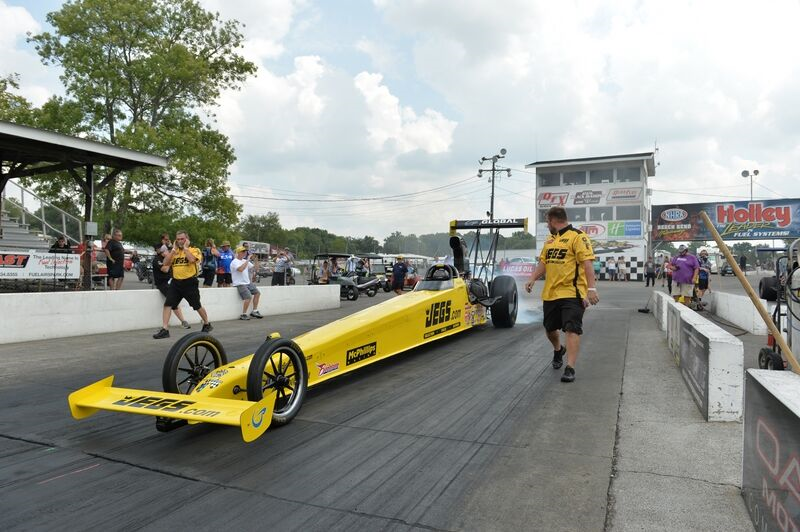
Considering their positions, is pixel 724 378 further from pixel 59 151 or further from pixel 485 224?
pixel 59 151

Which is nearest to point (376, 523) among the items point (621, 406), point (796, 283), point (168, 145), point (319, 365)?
point (319, 365)

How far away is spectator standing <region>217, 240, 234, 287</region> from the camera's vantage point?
1310cm

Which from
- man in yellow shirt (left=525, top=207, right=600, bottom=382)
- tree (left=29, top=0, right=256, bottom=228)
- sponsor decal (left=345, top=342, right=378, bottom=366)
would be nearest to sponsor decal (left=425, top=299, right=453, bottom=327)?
sponsor decal (left=345, top=342, right=378, bottom=366)

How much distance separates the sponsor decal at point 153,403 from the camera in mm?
3035

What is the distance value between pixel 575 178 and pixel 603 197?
150 inches

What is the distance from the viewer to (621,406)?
13.8 ft

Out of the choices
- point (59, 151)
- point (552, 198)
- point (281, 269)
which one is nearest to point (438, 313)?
point (59, 151)

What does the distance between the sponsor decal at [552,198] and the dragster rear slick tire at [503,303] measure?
46222mm

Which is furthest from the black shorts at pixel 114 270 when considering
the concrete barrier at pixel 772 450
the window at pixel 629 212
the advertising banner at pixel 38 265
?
the window at pixel 629 212

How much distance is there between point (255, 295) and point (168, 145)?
41.9 feet

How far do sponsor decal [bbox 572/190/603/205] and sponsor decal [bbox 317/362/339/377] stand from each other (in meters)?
51.5

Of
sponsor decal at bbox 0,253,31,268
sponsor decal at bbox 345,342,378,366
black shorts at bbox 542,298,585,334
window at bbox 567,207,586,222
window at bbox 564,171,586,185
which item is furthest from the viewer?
window at bbox 564,171,586,185

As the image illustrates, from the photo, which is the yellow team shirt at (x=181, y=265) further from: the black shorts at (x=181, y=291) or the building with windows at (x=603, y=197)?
the building with windows at (x=603, y=197)

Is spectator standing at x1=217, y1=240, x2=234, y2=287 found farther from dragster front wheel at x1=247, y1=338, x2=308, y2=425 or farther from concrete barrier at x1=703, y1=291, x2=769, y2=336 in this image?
concrete barrier at x1=703, y1=291, x2=769, y2=336
